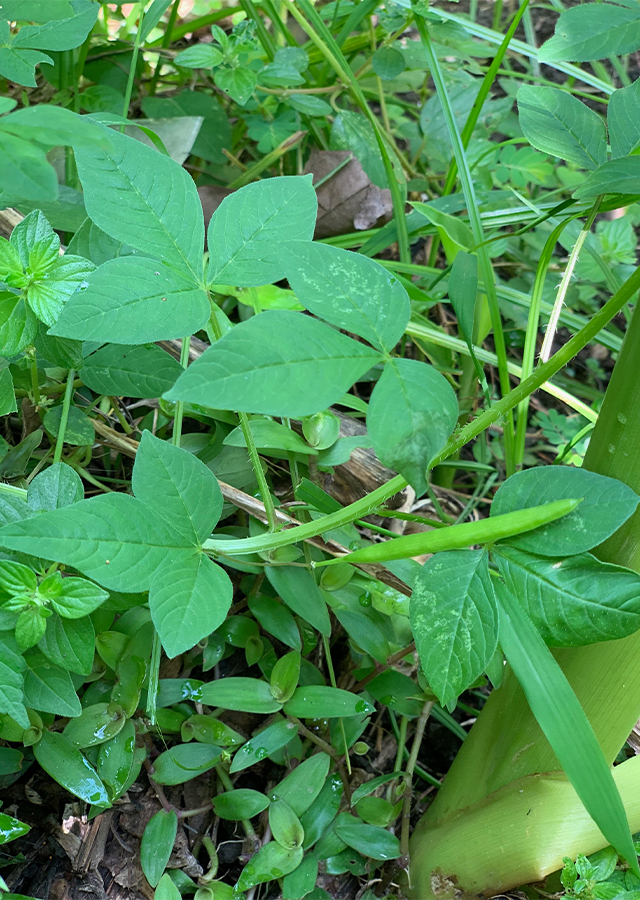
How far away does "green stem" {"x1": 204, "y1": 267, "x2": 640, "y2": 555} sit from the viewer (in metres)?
0.67

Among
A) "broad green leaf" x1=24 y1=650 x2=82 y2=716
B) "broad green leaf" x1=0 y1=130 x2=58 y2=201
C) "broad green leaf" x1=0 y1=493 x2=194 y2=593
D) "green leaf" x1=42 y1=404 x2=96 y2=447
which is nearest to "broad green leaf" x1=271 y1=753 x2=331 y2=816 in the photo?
"broad green leaf" x1=24 y1=650 x2=82 y2=716

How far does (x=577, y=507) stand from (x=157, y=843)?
26.1 inches

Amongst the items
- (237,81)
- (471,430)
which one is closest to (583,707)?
(471,430)

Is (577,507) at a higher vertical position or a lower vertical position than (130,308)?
lower

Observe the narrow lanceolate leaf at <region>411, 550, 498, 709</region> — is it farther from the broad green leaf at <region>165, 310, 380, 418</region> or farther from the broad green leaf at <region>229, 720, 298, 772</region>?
the broad green leaf at <region>229, 720, 298, 772</region>

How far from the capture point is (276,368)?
546mm

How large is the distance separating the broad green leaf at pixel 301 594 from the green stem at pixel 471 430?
19 centimetres

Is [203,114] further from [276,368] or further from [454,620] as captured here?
[454,620]

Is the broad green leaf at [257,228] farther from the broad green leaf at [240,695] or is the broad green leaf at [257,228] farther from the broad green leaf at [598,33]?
the broad green leaf at [240,695]

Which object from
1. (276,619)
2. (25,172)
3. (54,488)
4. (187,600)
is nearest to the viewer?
(25,172)

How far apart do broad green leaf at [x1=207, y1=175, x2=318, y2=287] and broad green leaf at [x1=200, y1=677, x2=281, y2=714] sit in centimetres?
52

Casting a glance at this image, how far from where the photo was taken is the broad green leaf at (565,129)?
31.5 inches

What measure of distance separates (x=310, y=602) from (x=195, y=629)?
305 millimetres

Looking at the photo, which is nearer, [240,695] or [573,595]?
[573,595]
